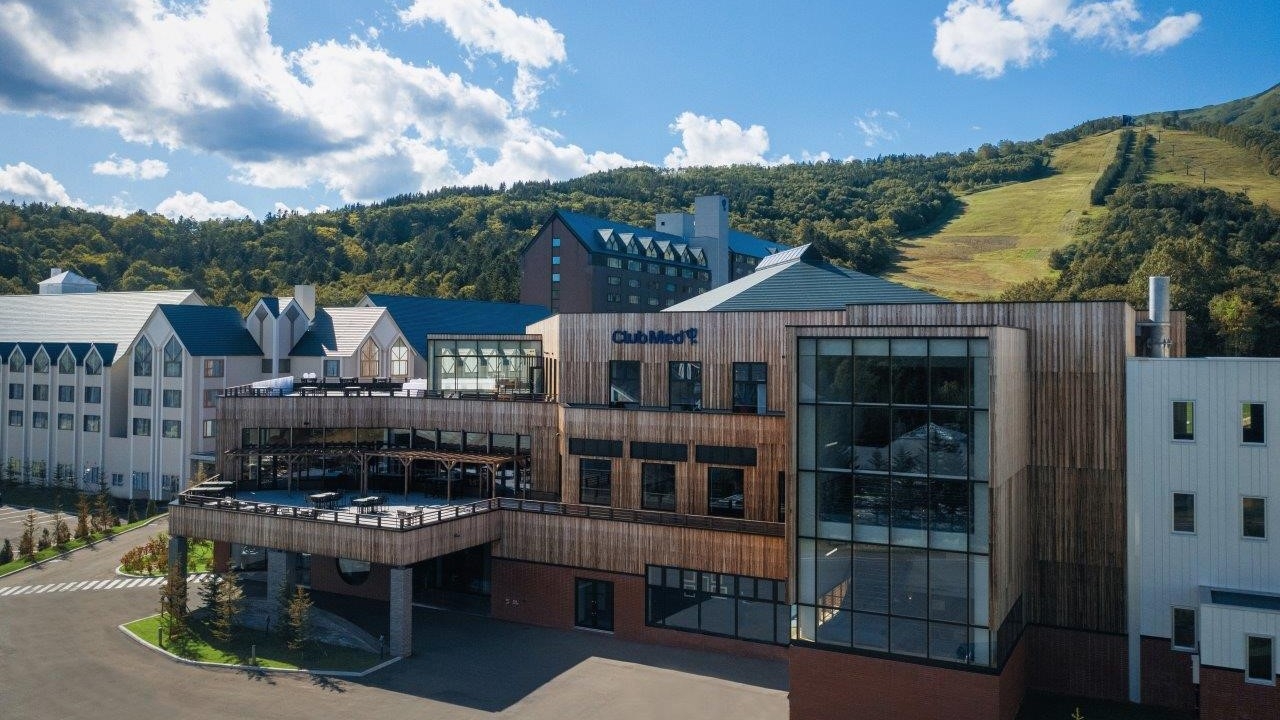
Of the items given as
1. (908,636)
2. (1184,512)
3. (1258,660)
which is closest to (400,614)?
(908,636)

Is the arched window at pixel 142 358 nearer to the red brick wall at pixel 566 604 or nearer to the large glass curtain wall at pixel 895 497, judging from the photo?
the red brick wall at pixel 566 604

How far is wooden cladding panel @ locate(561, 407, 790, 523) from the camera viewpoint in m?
27.5

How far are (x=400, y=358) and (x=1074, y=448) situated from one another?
50.9 meters

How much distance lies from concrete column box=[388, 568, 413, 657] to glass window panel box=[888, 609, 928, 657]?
15.3m

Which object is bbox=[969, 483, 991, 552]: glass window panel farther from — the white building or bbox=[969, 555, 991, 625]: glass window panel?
the white building

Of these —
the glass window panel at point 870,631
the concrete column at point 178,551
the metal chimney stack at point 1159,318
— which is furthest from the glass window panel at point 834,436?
the concrete column at point 178,551

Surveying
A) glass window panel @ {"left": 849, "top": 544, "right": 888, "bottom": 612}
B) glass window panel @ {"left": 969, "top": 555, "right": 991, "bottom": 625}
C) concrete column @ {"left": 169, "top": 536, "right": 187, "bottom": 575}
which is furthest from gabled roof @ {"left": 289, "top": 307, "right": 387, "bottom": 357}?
glass window panel @ {"left": 969, "top": 555, "right": 991, "bottom": 625}

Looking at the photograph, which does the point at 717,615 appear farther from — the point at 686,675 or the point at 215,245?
the point at 215,245

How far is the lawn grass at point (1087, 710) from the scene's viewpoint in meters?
22.4

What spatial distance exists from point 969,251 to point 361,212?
4875 inches

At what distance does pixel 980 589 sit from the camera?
20172 mm

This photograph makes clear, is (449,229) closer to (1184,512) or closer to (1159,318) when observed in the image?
(1159,318)

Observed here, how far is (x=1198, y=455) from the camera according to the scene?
22531mm

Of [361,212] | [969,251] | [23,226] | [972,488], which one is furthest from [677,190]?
[972,488]
